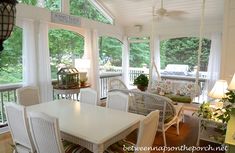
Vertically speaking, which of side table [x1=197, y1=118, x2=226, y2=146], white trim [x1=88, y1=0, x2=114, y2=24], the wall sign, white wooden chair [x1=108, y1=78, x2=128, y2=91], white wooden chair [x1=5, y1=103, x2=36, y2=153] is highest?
white trim [x1=88, y1=0, x2=114, y2=24]

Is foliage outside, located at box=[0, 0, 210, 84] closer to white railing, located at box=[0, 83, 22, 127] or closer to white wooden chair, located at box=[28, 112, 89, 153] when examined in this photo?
white railing, located at box=[0, 83, 22, 127]

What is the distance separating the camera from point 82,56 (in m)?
5.59

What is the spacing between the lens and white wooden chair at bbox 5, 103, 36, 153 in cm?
215

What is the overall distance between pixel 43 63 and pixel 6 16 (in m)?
3.34

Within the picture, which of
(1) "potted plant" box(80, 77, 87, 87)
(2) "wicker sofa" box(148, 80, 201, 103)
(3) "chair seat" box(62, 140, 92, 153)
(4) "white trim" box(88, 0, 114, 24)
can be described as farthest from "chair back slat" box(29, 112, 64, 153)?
(4) "white trim" box(88, 0, 114, 24)

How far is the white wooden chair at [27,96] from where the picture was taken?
3107 millimetres

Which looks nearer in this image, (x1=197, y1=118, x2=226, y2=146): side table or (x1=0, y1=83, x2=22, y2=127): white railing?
(x1=197, y1=118, x2=226, y2=146): side table

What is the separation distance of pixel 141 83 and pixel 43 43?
2269 millimetres

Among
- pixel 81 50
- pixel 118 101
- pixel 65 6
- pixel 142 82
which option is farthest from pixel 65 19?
pixel 118 101

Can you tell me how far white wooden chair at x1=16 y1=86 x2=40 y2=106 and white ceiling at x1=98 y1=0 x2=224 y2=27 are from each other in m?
3.42

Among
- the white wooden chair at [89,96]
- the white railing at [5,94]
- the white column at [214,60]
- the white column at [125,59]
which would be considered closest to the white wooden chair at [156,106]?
the white wooden chair at [89,96]

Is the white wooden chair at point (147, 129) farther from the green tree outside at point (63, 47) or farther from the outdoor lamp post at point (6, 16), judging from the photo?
the green tree outside at point (63, 47)

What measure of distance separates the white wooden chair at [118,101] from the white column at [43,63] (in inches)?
73.9

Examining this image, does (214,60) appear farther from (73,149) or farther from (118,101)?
(73,149)
